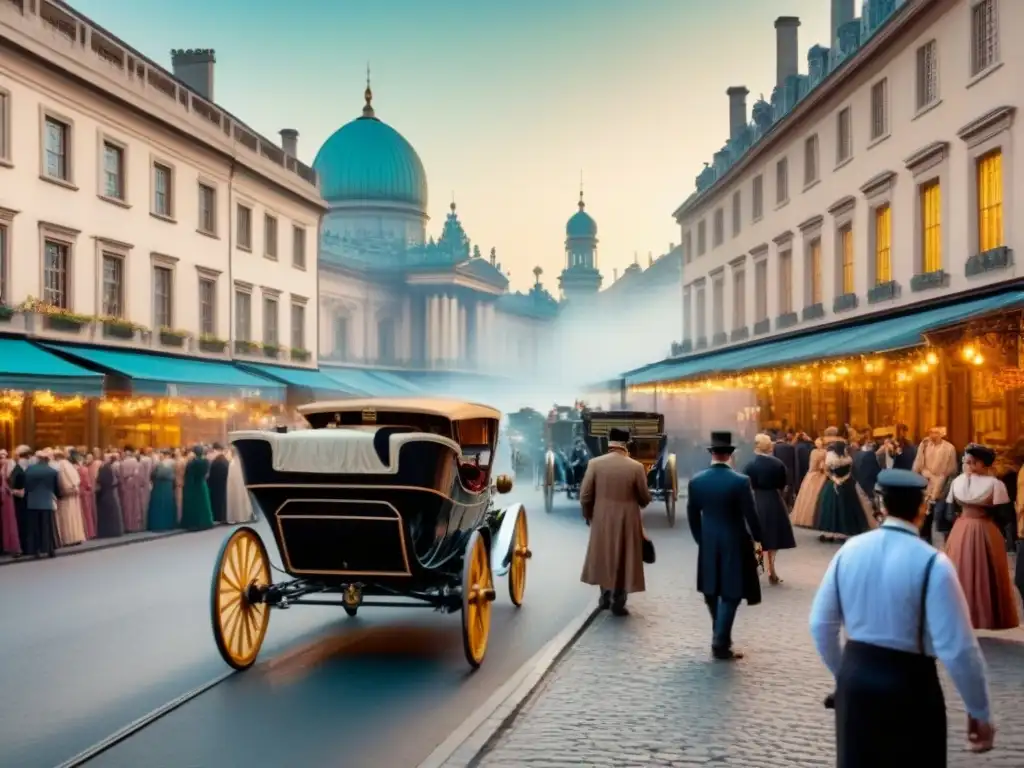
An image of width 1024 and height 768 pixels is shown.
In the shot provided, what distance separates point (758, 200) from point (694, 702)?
30.3m

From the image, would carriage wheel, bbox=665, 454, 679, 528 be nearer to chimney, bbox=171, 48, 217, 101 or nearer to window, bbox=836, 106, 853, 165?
window, bbox=836, 106, 853, 165

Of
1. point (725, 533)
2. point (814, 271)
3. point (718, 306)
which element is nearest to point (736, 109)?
point (718, 306)

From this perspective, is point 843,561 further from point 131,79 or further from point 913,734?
point 131,79

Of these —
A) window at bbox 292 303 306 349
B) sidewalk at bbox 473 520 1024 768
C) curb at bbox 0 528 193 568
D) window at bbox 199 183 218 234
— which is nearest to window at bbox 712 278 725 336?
window at bbox 292 303 306 349

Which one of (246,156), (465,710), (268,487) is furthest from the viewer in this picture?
(246,156)

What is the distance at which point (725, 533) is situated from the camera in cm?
874

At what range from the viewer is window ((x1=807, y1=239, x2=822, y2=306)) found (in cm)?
2997

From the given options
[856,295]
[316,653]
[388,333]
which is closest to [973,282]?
[856,295]

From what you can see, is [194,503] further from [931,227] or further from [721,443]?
[931,227]

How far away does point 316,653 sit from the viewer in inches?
352

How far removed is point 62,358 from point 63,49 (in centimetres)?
673

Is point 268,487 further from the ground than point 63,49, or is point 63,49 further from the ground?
point 63,49

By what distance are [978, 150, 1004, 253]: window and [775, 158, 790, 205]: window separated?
11908mm

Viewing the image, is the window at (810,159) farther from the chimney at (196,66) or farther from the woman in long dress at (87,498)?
the woman in long dress at (87,498)
